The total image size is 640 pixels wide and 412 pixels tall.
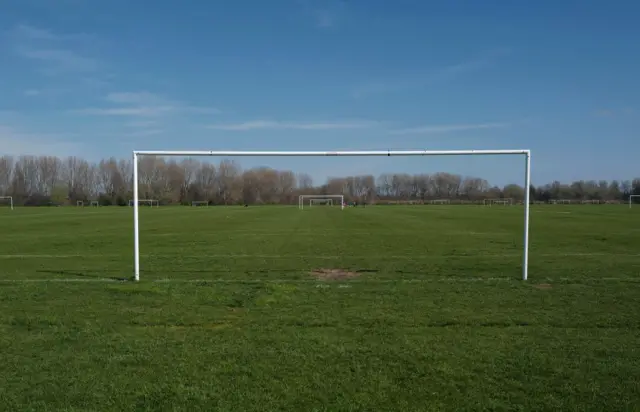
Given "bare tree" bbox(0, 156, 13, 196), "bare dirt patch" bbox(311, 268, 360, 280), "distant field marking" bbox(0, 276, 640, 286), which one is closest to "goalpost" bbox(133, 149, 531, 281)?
"distant field marking" bbox(0, 276, 640, 286)

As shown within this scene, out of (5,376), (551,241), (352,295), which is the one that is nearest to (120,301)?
(5,376)

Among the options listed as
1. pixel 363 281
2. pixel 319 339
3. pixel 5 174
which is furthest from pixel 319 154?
pixel 5 174

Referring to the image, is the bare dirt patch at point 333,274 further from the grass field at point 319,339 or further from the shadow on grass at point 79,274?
the shadow on grass at point 79,274

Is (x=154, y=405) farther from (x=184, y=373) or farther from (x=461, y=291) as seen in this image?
(x=461, y=291)

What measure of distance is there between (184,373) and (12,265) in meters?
9.81

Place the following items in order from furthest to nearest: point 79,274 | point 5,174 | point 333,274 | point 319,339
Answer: point 5,174
point 333,274
point 79,274
point 319,339

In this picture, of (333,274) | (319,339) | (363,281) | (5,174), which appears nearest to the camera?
(319,339)

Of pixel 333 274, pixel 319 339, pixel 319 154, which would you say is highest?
pixel 319 154

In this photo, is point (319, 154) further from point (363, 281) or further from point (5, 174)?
point (5, 174)

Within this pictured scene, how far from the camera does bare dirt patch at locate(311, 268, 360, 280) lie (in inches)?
403

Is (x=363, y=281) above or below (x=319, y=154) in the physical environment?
below

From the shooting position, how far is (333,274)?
10695mm

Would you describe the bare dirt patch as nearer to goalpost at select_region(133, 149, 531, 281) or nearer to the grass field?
the grass field

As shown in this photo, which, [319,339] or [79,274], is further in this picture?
[79,274]
